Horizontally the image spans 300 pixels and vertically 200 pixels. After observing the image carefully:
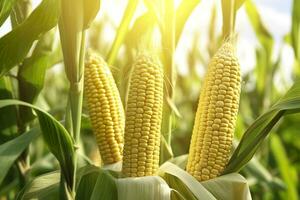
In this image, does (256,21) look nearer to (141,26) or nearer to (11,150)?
(141,26)

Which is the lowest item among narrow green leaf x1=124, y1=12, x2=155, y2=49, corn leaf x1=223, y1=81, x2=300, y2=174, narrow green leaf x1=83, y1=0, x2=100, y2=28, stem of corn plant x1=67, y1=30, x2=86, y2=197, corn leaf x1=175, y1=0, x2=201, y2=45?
corn leaf x1=223, y1=81, x2=300, y2=174

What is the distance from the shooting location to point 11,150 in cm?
206

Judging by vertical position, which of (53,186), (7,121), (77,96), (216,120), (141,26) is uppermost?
(141,26)

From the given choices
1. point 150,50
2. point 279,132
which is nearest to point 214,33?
point 279,132

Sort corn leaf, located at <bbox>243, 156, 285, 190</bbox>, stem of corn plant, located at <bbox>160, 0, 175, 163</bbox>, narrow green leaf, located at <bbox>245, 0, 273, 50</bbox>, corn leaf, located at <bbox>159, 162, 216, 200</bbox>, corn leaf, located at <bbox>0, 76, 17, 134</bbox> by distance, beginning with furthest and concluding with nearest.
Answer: corn leaf, located at <bbox>243, 156, 285, 190</bbox>
narrow green leaf, located at <bbox>245, 0, 273, 50</bbox>
corn leaf, located at <bbox>0, 76, 17, 134</bbox>
stem of corn plant, located at <bbox>160, 0, 175, 163</bbox>
corn leaf, located at <bbox>159, 162, 216, 200</bbox>

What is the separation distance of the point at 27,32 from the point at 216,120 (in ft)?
2.20

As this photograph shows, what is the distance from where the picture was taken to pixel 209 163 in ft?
7.00

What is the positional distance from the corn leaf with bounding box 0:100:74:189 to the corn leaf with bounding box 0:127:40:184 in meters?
0.08

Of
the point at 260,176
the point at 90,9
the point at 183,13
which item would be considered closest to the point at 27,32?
the point at 90,9

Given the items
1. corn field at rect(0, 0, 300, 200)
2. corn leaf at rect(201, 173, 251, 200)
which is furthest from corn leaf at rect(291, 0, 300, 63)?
corn leaf at rect(201, 173, 251, 200)

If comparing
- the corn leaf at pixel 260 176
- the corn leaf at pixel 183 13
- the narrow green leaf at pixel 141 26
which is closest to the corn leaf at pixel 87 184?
the corn leaf at pixel 183 13

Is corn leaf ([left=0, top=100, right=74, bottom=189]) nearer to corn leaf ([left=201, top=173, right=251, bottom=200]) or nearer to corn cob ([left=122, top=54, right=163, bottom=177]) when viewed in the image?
corn cob ([left=122, top=54, right=163, bottom=177])

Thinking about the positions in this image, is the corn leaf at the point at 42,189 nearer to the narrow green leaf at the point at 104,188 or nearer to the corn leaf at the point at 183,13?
the narrow green leaf at the point at 104,188

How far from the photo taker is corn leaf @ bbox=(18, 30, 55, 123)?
8.51 feet
